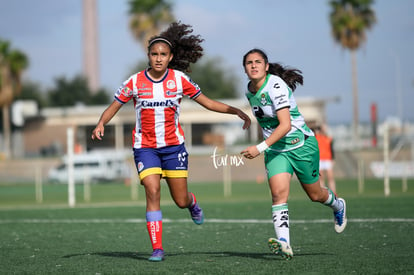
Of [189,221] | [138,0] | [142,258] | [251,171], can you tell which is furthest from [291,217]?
[138,0]

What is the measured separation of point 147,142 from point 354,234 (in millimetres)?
3650

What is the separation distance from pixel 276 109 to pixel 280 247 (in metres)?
1.46

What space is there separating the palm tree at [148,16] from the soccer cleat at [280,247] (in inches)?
1742

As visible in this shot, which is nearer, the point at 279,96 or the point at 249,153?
the point at 249,153

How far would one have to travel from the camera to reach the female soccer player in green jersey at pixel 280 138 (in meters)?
7.34

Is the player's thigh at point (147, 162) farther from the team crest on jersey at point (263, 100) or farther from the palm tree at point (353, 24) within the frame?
the palm tree at point (353, 24)

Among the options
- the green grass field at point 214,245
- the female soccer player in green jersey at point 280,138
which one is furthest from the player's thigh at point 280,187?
the green grass field at point 214,245

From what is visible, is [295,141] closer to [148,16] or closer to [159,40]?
[159,40]

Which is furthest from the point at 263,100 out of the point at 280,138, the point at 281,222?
the point at 281,222

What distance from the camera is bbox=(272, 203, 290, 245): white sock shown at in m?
7.29

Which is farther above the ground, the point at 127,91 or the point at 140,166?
the point at 127,91

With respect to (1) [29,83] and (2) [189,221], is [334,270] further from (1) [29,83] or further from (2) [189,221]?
(1) [29,83]

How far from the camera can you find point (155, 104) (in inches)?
301

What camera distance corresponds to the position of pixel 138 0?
50344 millimetres
